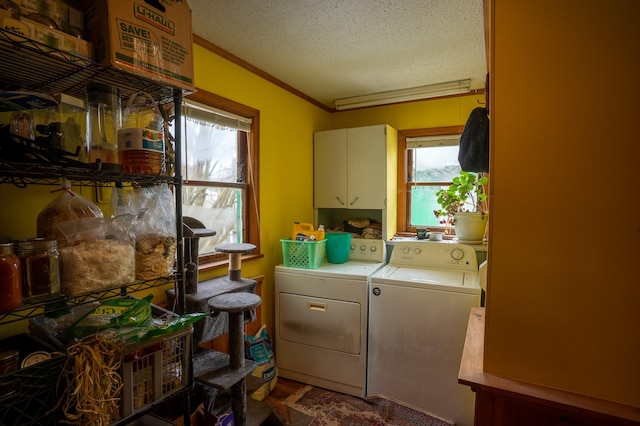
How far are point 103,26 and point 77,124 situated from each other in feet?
1.04

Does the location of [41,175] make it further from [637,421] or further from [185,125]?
[637,421]

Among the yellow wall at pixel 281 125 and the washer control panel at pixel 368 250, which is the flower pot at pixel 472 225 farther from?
the yellow wall at pixel 281 125

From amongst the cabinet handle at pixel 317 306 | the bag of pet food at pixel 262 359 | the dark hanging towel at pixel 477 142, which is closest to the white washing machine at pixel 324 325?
the cabinet handle at pixel 317 306

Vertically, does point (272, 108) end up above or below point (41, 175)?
above

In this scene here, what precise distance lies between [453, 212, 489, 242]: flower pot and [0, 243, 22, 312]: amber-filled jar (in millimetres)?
2628

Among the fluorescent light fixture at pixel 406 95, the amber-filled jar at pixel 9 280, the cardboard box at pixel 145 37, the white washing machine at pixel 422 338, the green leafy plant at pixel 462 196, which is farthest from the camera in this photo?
the fluorescent light fixture at pixel 406 95

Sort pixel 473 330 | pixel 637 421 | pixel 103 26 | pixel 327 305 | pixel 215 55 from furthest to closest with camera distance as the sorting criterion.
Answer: pixel 327 305, pixel 215 55, pixel 473 330, pixel 103 26, pixel 637 421

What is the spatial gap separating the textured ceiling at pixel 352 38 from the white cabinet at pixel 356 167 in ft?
1.56

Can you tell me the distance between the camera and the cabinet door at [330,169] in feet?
9.98

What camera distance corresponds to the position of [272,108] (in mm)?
2611

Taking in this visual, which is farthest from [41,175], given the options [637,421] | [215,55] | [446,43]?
[446,43]

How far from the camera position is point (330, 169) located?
3105 millimetres

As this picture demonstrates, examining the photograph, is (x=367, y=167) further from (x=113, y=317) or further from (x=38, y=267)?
(x=38, y=267)

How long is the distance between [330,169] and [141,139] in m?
2.13
